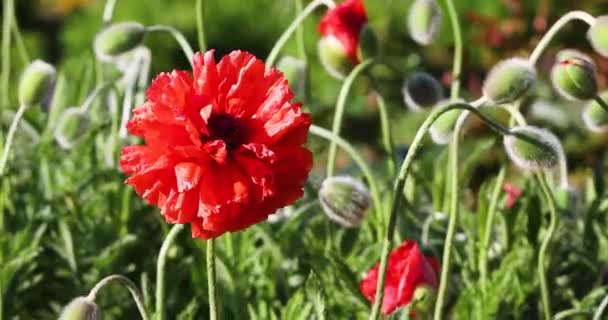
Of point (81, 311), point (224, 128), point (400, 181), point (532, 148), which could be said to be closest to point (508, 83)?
point (532, 148)

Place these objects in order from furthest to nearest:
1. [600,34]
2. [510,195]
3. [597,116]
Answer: [510,195], [597,116], [600,34]

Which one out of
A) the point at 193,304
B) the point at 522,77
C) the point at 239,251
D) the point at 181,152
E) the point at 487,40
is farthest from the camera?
the point at 487,40

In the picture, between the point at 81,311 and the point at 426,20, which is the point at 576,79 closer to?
the point at 426,20

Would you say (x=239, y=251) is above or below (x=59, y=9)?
above

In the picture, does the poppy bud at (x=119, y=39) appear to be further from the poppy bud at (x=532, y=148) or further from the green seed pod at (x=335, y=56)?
the poppy bud at (x=532, y=148)

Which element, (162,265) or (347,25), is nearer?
(162,265)

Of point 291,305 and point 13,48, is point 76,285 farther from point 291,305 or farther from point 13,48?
point 13,48

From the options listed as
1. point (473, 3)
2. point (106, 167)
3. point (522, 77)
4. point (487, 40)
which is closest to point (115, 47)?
point (106, 167)

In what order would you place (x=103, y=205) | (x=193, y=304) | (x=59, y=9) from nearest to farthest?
(x=193, y=304) → (x=103, y=205) → (x=59, y=9)

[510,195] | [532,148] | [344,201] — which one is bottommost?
[510,195]
